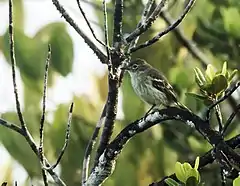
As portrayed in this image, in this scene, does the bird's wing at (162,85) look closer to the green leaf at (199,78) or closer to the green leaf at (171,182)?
the green leaf at (199,78)

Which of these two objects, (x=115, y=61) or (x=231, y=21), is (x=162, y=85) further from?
(x=115, y=61)

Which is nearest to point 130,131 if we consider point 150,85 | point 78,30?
point 78,30

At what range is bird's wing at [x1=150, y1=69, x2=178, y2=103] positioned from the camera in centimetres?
383

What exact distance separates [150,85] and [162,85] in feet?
0.49

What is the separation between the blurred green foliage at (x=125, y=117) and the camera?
3703mm

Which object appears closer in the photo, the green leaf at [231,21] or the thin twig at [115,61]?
the thin twig at [115,61]

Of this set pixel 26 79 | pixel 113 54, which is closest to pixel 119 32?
pixel 113 54

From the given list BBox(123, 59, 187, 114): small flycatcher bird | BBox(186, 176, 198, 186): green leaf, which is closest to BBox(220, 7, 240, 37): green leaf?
BBox(123, 59, 187, 114): small flycatcher bird

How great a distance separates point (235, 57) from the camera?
13.1ft

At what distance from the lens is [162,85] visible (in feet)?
13.1

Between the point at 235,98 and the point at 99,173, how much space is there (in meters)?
2.10

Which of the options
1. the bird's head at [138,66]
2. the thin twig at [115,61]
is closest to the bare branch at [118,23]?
the thin twig at [115,61]

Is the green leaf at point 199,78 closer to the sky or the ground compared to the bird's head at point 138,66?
closer to the ground

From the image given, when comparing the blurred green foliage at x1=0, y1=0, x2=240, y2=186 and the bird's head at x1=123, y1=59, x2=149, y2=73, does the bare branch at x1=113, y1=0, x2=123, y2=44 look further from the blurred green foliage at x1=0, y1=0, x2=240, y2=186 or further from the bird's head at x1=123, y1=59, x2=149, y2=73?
the bird's head at x1=123, y1=59, x2=149, y2=73
